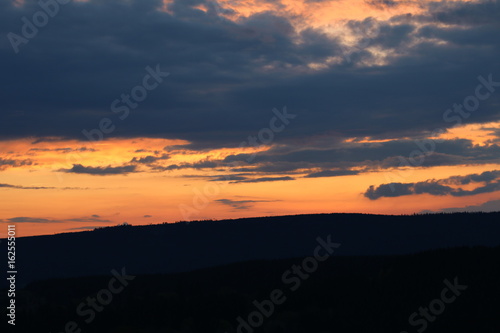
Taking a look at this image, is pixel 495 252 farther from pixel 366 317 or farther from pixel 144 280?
pixel 144 280

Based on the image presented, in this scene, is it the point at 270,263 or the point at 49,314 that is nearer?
the point at 49,314

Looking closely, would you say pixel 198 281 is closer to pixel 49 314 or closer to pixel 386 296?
pixel 49 314

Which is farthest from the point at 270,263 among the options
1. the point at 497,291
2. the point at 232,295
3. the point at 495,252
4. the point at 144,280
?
the point at 497,291

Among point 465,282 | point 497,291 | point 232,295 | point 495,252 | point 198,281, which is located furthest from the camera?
point 198,281

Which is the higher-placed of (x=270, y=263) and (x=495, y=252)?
(x=270, y=263)

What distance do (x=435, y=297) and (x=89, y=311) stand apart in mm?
62505

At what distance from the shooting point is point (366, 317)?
91.6 metres

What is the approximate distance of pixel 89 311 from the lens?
125188mm

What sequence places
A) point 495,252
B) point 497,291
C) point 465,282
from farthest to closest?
point 495,252 < point 465,282 < point 497,291

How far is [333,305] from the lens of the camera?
100938 mm

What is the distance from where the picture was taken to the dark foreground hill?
8838 cm

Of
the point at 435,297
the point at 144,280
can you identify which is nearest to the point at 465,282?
the point at 435,297

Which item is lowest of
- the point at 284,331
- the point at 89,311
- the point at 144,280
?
the point at 284,331

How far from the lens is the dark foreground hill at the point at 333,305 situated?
8838 cm
